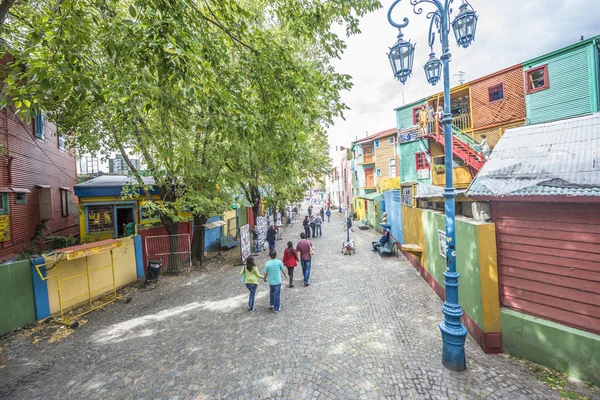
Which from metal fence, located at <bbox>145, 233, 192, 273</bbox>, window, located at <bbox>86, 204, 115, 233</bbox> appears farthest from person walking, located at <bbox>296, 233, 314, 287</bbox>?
window, located at <bbox>86, 204, 115, 233</bbox>

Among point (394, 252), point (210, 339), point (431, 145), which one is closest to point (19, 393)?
point (210, 339)

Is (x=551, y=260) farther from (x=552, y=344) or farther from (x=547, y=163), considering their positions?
(x=547, y=163)

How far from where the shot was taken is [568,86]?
12.4 meters

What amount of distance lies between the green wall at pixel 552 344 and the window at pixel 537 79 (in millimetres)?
14167

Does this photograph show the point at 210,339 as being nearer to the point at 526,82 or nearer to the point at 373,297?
the point at 373,297

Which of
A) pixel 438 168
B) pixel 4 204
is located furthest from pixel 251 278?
pixel 438 168

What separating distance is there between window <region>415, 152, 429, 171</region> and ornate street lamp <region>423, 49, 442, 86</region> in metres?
14.5

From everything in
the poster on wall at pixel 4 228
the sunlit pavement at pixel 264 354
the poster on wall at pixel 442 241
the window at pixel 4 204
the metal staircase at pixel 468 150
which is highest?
the metal staircase at pixel 468 150

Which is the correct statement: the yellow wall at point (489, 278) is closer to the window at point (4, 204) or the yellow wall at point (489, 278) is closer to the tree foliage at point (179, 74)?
the tree foliage at point (179, 74)

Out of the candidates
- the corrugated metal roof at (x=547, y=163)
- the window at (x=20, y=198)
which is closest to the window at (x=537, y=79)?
the corrugated metal roof at (x=547, y=163)

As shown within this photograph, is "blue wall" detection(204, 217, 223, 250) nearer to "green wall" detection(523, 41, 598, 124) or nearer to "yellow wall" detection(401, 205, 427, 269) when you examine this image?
"yellow wall" detection(401, 205, 427, 269)

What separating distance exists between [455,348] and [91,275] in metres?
10.1

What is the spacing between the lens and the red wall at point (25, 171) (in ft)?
33.4

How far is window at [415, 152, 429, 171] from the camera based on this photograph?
18656mm
